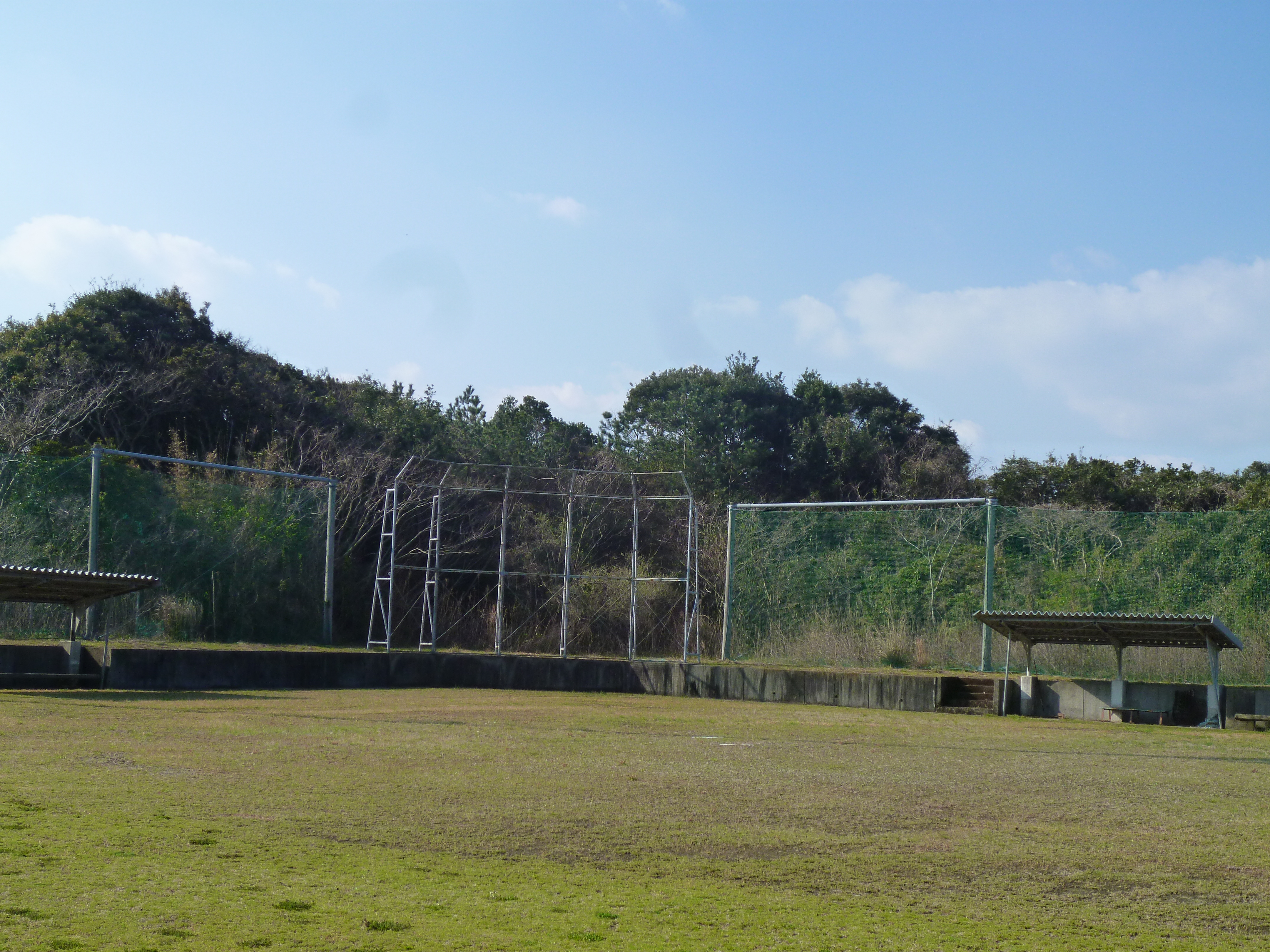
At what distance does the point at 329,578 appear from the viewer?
945 inches

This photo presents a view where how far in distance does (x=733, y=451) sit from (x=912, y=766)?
2953cm

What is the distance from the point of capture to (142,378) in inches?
1172

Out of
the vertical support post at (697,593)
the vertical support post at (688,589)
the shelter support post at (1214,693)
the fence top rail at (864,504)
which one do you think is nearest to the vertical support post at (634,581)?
the vertical support post at (688,589)

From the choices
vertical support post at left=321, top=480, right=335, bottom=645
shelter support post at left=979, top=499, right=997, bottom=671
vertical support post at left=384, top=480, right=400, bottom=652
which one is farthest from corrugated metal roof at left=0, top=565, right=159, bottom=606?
shelter support post at left=979, top=499, right=997, bottom=671

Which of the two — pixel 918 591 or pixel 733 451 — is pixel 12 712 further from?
pixel 733 451

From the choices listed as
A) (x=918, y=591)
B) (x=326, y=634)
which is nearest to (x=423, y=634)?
(x=326, y=634)

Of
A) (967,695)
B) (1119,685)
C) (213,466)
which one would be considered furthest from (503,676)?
(1119,685)

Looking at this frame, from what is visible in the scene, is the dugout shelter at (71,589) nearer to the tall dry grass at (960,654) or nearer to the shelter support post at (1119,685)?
the tall dry grass at (960,654)

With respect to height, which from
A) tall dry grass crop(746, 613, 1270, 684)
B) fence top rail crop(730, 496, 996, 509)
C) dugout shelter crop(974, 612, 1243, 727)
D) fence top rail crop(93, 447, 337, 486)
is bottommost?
tall dry grass crop(746, 613, 1270, 684)

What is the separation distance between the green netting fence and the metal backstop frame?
1.69 metres

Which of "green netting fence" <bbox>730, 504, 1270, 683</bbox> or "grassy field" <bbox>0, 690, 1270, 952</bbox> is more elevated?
"green netting fence" <bbox>730, 504, 1270, 683</bbox>

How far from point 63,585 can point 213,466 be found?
6.59 m

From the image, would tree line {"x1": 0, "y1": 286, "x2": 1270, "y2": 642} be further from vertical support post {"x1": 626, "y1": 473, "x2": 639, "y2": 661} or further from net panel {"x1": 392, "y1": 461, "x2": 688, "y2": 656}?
vertical support post {"x1": 626, "y1": 473, "x2": 639, "y2": 661}

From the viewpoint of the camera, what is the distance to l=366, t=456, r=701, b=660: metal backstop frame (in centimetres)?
2312
